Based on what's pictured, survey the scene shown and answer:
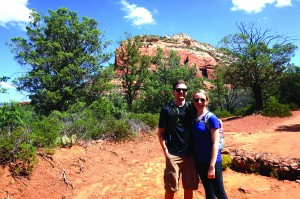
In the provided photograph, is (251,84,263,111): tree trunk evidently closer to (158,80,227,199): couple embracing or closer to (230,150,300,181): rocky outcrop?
(230,150,300,181): rocky outcrop

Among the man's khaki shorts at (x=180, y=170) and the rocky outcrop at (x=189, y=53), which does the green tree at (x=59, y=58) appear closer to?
the man's khaki shorts at (x=180, y=170)

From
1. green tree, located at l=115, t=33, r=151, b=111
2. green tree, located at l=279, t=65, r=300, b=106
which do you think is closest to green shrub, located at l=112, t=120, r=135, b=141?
green tree, located at l=115, t=33, r=151, b=111

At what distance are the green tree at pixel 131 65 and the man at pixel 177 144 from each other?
69.7 feet

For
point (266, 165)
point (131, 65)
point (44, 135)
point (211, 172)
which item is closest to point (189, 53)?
point (131, 65)

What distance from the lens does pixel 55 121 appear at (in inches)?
351

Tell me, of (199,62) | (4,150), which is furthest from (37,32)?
(199,62)

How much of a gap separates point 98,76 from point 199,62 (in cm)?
5641

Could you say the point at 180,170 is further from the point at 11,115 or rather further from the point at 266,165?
the point at 11,115

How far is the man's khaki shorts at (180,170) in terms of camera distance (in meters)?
3.76

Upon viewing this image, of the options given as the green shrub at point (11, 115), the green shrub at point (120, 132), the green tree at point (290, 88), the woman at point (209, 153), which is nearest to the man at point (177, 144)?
the woman at point (209, 153)

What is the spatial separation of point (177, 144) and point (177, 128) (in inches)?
8.5

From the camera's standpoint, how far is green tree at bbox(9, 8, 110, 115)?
1656 cm

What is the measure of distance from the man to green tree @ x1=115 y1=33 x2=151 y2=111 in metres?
21.2

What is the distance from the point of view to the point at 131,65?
25.5 m
